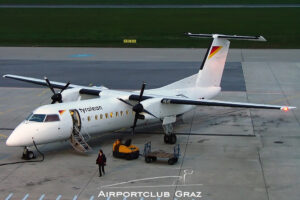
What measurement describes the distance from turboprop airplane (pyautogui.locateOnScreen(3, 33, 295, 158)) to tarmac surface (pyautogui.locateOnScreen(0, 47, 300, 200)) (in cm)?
110

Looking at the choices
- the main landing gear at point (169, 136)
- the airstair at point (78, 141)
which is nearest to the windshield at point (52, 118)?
the airstair at point (78, 141)

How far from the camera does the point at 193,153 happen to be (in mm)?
28234

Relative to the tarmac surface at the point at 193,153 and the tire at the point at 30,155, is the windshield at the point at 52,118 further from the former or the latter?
the tarmac surface at the point at 193,153

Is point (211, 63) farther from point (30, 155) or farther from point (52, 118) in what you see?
point (30, 155)

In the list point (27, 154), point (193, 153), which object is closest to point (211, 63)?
point (193, 153)

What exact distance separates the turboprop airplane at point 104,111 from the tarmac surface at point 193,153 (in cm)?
110

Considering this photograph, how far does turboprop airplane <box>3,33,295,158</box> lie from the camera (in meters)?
26.8

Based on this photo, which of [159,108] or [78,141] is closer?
[78,141]

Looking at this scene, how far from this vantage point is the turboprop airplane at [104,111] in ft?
88.1

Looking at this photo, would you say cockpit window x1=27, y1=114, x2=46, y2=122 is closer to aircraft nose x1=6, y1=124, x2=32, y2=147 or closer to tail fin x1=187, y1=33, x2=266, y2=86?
aircraft nose x1=6, y1=124, x2=32, y2=147

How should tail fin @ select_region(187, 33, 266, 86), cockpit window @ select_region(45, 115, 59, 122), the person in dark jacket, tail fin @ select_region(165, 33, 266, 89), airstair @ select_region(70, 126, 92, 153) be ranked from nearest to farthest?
the person in dark jacket → cockpit window @ select_region(45, 115, 59, 122) → airstair @ select_region(70, 126, 92, 153) → tail fin @ select_region(165, 33, 266, 89) → tail fin @ select_region(187, 33, 266, 86)

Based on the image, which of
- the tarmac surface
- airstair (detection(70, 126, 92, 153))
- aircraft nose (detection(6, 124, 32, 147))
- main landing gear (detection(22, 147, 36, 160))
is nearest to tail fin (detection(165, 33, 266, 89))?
the tarmac surface

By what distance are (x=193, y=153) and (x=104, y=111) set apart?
5.35 metres

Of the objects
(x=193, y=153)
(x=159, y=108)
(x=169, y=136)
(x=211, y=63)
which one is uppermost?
(x=211, y=63)
